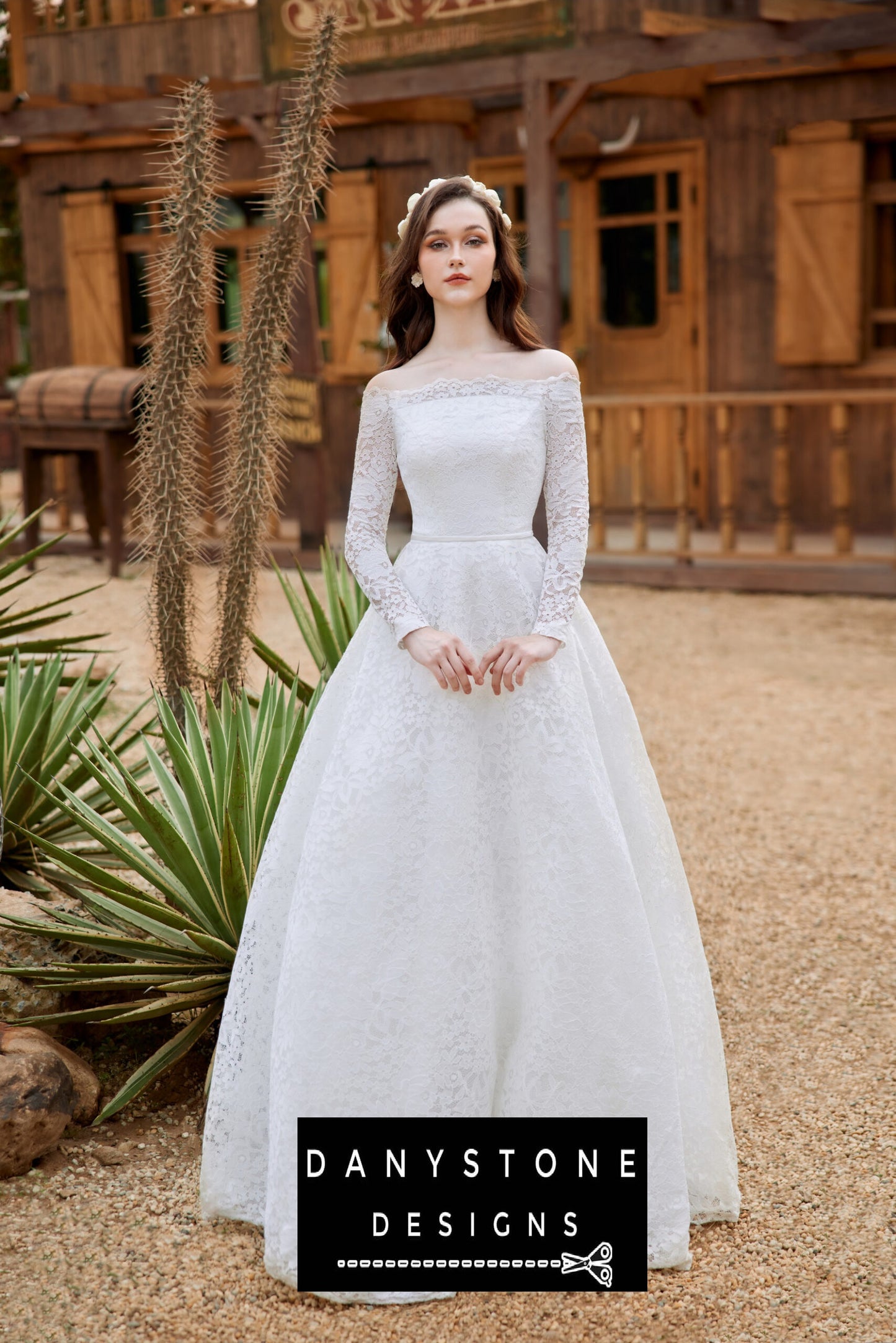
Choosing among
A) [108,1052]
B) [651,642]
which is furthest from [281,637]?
[108,1052]

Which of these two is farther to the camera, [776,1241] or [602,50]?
[602,50]

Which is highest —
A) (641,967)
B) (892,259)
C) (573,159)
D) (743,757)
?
(573,159)

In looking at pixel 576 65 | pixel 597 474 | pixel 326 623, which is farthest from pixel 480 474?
pixel 597 474

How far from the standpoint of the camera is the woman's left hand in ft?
7.16

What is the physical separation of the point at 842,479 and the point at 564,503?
609 cm

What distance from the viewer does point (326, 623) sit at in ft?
12.6

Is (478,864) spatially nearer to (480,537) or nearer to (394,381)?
(480,537)

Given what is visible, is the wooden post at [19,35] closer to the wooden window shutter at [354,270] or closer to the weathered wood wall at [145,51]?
the weathered wood wall at [145,51]

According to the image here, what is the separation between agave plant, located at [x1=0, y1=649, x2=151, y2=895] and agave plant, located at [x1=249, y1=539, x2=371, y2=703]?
0.41 meters

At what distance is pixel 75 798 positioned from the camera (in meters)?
2.94

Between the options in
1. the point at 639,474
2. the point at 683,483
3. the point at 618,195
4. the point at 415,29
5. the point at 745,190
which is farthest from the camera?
the point at 618,195

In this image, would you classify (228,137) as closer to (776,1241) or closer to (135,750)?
(135,750)

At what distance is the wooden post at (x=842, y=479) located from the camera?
7996 mm

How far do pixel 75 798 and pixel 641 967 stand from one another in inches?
51.7
